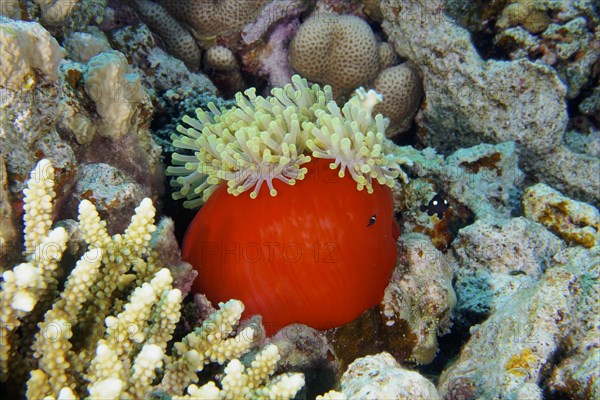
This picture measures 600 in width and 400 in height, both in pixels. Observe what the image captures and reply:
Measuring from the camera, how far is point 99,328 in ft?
6.48

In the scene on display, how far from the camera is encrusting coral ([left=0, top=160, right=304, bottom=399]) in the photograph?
168cm

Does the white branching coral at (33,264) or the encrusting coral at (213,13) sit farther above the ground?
the encrusting coral at (213,13)

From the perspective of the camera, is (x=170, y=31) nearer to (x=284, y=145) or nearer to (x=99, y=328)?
(x=284, y=145)

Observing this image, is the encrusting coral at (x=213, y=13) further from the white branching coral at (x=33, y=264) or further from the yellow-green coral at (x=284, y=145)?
the white branching coral at (x=33, y=264)

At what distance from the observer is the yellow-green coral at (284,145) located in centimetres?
233

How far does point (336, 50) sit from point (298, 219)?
7.82 feet

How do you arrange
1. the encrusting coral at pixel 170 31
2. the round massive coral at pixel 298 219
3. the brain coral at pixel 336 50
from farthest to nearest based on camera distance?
the brain coral at pixel 336 50 < the encrusting coral at pixel 170 31 < the round massive coral at pixel 298 219

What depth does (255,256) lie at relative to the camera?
7.57 ft

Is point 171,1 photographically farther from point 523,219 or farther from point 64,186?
point 523,219

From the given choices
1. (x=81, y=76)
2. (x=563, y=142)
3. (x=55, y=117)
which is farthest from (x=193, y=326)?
(x=563, y=142)

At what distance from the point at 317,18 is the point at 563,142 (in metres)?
2.57

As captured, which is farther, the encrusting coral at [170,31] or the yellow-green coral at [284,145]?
the encrusting coral at [170,31]

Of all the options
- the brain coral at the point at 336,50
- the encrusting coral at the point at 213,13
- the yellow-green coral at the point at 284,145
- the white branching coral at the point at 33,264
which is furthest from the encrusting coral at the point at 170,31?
the white branching coral at the point at 33,264

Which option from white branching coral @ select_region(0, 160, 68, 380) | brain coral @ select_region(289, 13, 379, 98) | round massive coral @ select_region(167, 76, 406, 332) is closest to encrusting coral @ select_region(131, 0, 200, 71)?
brain coral @ select_region(289, 13, 379, 98)
